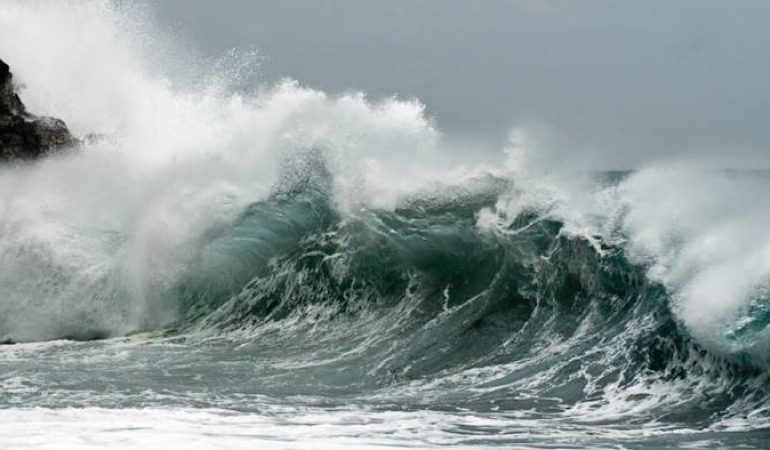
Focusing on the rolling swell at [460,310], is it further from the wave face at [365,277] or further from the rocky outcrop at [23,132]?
the rocky outcrop at [23,132]

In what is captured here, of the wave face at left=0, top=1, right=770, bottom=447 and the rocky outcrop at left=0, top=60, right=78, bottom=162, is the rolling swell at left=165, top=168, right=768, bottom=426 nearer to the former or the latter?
the wave face at left=0, top=1, right=770, bottom=447

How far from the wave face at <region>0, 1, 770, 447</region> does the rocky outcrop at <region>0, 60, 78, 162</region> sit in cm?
33


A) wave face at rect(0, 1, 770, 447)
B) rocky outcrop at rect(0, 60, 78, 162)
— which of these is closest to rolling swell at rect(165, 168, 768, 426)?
wave face at rect(0, 1, 770, 447)

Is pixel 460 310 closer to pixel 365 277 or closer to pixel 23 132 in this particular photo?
pixel 365 277

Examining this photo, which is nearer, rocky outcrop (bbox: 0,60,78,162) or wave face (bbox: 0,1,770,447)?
wave face (bbox: 0,1,770,447)

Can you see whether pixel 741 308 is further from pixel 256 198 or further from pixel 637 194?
pixel 256 198

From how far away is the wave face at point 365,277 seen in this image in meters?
9.99

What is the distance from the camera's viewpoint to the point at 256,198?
17281mm

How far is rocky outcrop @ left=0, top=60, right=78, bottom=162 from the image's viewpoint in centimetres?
1747

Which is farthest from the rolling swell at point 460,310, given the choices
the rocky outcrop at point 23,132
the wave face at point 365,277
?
the rocky outcrop at point 23,132

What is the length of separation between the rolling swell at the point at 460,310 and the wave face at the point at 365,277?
0.04m

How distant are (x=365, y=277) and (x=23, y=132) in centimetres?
688

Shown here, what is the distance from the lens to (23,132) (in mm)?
17797

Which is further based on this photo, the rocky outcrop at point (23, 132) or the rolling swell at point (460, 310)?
the rocky outcrop at point (23, 132)
